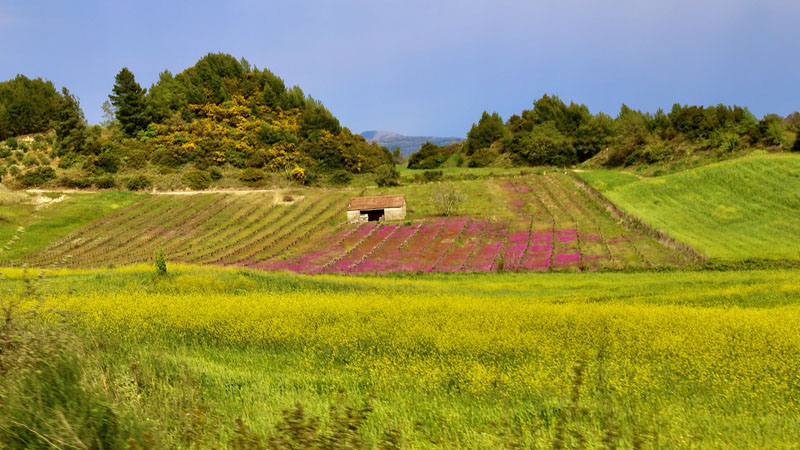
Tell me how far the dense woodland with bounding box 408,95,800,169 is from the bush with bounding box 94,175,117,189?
195ft

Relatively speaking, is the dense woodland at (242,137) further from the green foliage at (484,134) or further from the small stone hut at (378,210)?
the small stone hut at (378,210)

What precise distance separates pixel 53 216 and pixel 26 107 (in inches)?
1730

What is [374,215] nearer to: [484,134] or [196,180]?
[196,180]

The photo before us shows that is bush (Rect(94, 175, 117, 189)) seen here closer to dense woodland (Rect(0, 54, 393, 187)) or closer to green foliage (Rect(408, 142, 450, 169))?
dense woodland (Rect(0, 54, 393, 187))

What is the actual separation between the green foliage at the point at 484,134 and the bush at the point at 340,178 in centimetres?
3886

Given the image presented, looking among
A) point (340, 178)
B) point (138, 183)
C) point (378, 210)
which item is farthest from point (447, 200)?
point (138, 183)

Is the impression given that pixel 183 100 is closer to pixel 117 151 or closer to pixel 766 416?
pixel 117 151

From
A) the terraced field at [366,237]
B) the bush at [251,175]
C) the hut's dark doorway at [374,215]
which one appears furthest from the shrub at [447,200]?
the bush at [251,175]

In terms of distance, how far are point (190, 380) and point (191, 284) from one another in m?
12.4

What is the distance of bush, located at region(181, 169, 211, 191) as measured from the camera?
218ft

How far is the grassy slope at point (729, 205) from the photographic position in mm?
32969

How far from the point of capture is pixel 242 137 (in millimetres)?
80500

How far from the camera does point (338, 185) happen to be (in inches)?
2921

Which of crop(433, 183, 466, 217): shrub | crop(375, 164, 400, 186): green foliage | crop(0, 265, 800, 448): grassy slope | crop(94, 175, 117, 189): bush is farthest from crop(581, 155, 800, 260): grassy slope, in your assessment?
crop(94, 175, 117, 189): bush
